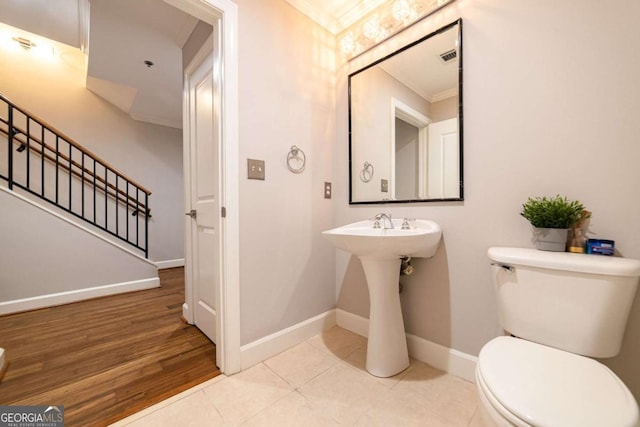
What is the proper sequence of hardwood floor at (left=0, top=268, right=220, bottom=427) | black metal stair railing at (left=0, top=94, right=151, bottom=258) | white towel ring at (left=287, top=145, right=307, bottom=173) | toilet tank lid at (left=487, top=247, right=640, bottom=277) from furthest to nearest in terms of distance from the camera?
black metal stair railing at (left=0, top=94, right=151, bottom=258)
white towel ring at (left=287, top=145, right=307, bottom=173)
hardwood floor at (left=0, top=268, right=220, bottom=427)
toilet tank lid at (left=487, top=247, right=640, bottom=277)

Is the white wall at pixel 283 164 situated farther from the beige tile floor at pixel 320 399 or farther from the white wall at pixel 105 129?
the white wall at pixel 105 129

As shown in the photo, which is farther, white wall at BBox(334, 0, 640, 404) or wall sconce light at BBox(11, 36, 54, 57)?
wall sconce light at BBox(11, 36, 54, 57)

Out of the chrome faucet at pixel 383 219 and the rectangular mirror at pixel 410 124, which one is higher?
the rectangular mirror at pixel 410 124

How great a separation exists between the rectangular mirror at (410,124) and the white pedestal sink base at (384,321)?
503 millimetres

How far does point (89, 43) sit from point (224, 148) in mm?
2190

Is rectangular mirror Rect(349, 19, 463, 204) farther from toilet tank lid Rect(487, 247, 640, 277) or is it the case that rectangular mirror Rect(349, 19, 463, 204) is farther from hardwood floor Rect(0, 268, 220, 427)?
hardwood floor Rect(0, 268, 220, 427)

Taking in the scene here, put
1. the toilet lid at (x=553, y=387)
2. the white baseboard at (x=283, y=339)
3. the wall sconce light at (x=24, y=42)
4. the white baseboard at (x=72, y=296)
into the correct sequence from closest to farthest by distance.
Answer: the toilet lid at (x=553, y=387) → the white baseboard at (x=283, y=339) → the white baseboard at (x=72, y=296) → the wall sconce light at (x=24, y=42)

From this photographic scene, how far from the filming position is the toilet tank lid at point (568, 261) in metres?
0.78

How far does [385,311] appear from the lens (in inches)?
51.4

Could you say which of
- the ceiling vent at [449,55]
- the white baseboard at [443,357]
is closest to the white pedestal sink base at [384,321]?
the white baseboard at [443,357]

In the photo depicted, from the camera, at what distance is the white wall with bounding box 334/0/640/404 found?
2.97 ft

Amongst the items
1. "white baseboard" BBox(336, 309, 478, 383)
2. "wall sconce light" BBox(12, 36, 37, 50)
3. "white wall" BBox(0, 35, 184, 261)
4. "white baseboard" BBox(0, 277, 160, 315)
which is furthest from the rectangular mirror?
"wall sconce light" BBox(12, 36, 37, 50)

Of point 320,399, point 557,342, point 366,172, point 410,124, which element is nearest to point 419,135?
point 410,124

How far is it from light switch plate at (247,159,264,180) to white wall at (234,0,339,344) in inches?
1.2
